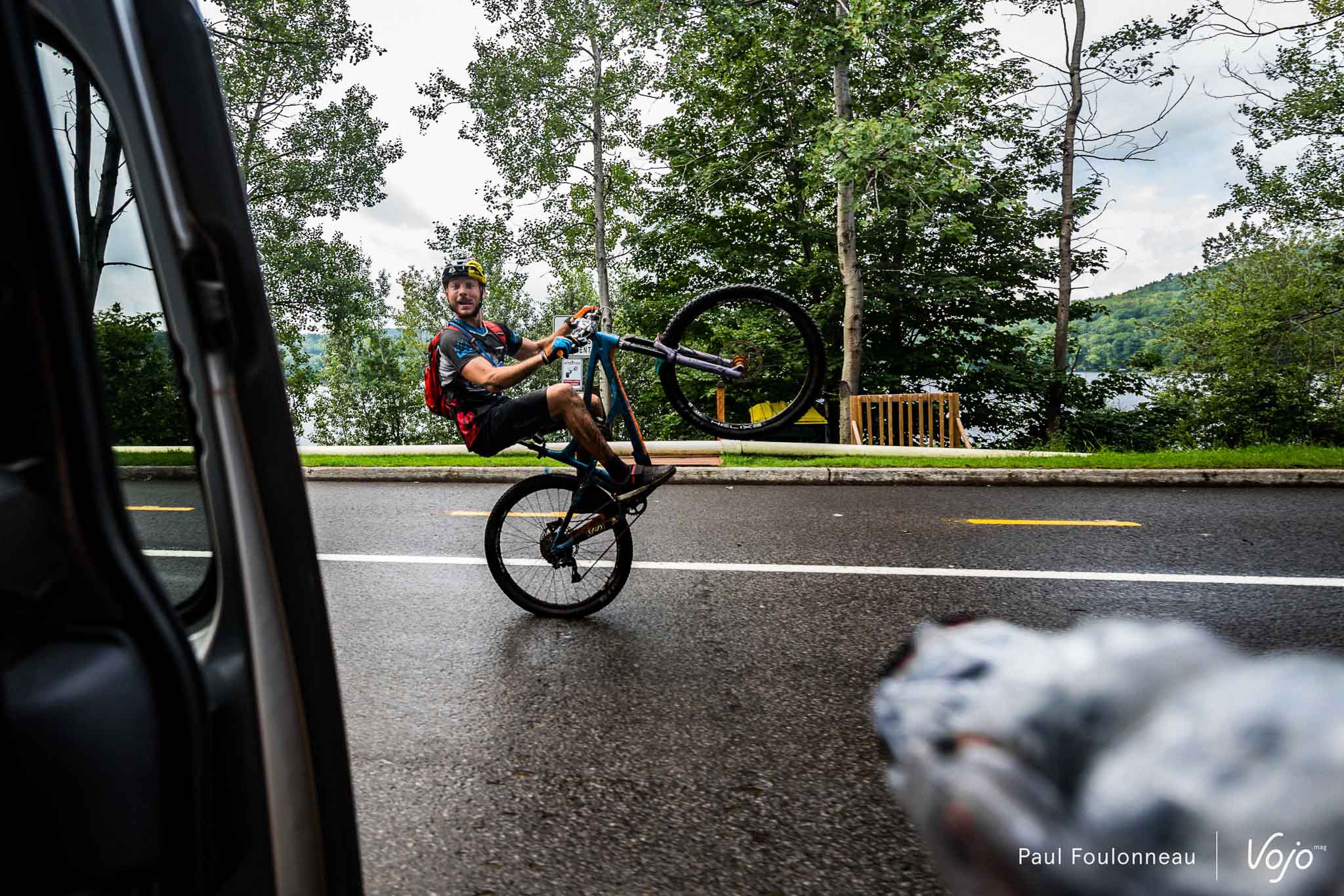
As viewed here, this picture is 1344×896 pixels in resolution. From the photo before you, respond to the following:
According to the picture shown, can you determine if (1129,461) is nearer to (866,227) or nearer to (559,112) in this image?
(866,227)

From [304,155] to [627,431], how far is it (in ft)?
70.8

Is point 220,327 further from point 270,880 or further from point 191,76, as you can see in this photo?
point 270,880

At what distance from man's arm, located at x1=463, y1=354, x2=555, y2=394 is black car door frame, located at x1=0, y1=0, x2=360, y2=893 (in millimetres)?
3129

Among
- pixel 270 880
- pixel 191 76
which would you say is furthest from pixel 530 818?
pixel 191 76

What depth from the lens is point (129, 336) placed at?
1068mm

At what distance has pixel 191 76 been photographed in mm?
983

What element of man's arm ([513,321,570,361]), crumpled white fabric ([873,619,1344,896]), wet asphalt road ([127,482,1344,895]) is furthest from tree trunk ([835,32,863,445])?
crumpled white fabric ([873,619,1344,896])

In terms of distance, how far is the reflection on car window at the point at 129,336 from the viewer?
0.96m

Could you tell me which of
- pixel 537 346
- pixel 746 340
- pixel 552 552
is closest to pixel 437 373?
pixel 537 346

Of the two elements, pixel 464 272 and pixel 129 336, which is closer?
pixel 129 336

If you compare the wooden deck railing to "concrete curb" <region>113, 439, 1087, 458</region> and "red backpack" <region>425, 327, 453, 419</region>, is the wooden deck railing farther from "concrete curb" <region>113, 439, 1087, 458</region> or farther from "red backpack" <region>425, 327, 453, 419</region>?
"red backpack" <region>425, 327, 453, 419</region>

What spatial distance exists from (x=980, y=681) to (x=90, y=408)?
107 cm

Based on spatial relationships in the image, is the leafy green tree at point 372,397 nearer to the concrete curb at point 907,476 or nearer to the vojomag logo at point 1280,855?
the concrete curb at point 907,476

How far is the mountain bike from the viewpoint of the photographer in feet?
14.6
